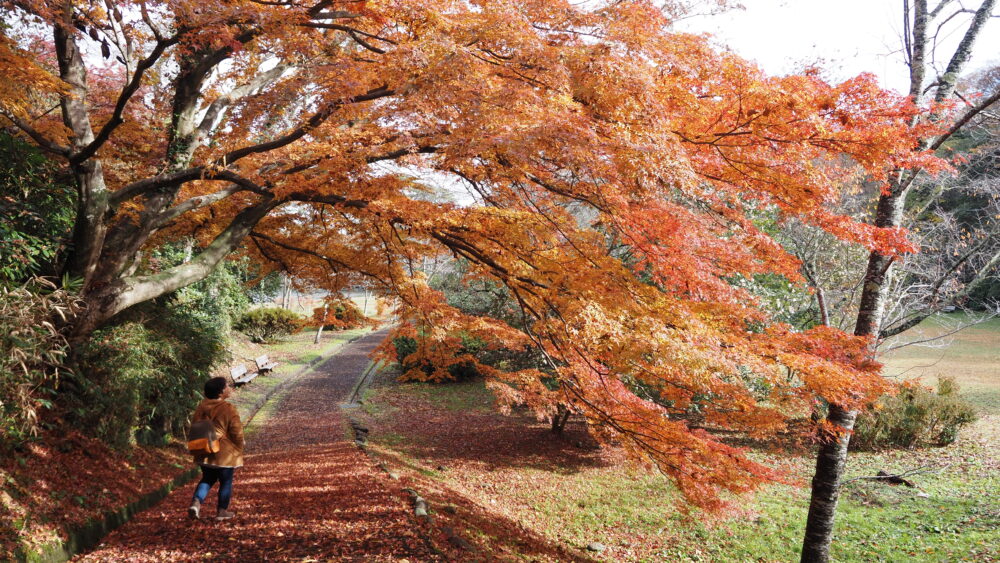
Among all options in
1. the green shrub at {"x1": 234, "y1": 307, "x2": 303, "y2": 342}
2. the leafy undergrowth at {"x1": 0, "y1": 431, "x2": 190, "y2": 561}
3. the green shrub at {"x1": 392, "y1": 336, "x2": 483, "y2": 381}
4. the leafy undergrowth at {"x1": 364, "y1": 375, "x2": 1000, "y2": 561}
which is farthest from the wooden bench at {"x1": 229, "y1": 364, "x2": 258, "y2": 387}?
the green shrub at {"x1": 234, "y1": 307, "x2": 303, "y2": 342}

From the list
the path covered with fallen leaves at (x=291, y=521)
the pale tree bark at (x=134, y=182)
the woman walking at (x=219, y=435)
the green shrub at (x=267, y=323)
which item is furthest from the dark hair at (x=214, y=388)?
the green shrub at (x=267, y=323)

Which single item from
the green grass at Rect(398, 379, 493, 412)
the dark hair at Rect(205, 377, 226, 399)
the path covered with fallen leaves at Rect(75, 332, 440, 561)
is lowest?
the green grass at Rect(398, 379, 493, 412)

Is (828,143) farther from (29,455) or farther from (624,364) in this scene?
(29,455)

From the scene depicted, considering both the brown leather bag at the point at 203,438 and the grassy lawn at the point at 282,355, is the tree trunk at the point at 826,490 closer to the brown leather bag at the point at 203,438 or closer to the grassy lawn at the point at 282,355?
the brown leather bag at the point at 203,438

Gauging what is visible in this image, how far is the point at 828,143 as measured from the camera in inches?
219

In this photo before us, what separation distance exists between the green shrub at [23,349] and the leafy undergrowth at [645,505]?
4029 millimetres

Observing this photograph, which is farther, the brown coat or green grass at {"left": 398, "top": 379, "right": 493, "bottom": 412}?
green grass at {"left": 398, "top": 379, "right": 493, "bottom": 412}

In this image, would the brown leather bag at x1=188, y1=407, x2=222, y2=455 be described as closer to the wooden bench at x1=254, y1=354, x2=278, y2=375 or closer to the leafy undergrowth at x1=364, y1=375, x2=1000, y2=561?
the leafy undergrowth at x1=364, y1=375, x2=1000, y2=561

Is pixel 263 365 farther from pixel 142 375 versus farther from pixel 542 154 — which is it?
pixel 542 154

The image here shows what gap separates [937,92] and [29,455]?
1037 cm

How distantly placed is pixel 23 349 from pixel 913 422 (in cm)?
1503

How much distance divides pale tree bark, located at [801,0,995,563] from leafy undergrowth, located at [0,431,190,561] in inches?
293

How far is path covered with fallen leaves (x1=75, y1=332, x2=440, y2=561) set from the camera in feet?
13.4

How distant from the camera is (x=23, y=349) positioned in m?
4.20
